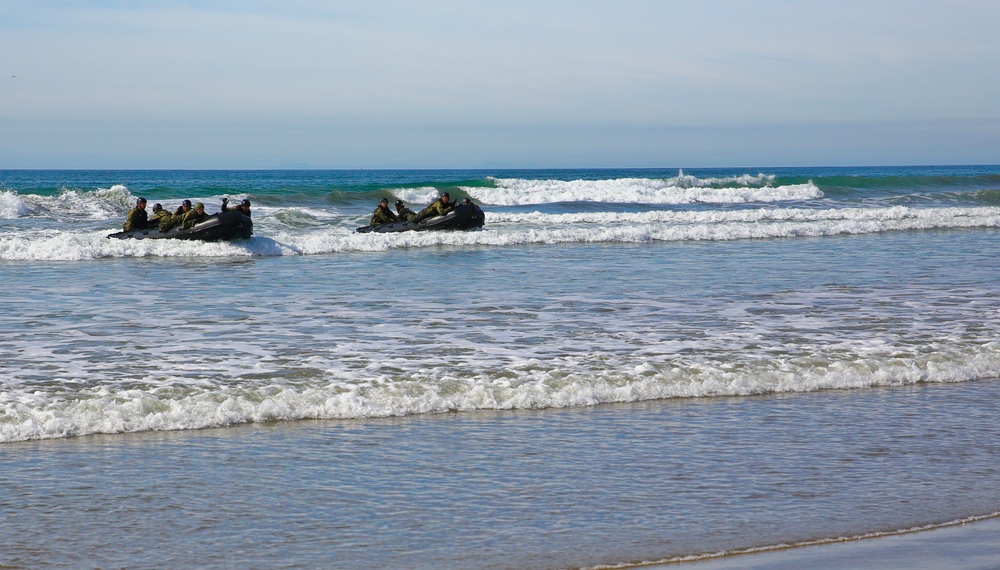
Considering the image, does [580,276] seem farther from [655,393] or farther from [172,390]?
[172,390]

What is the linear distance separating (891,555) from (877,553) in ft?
0.19

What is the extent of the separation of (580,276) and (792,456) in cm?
985

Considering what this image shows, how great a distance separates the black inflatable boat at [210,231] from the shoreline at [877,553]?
1775cm

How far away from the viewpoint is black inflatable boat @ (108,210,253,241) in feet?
67.2

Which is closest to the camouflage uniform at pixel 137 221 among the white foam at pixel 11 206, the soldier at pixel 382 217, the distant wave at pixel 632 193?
the soldier at pixel 382 217

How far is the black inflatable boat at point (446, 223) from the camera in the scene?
23672mm

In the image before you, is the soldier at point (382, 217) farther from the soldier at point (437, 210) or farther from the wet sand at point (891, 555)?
the wet sand at point (891, 555)

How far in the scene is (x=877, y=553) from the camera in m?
4.21

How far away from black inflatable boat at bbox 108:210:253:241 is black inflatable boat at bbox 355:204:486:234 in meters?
3.53

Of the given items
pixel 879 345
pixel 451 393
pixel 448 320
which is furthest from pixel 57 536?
pixel 879 345

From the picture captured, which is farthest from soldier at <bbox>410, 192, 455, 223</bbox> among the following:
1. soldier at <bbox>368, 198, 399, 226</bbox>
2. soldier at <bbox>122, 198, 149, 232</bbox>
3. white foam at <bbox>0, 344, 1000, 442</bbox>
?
white foam at <bbox>0, 344, 1000, 442</bbox>

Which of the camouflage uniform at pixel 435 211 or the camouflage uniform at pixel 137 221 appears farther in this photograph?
the camouflage uniform at pixel 435 211

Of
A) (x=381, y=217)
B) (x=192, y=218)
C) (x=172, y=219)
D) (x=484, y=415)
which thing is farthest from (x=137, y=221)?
(x=484, y=415)

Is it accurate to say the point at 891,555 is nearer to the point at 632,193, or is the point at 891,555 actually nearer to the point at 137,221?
the point at 137,221
